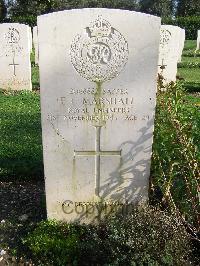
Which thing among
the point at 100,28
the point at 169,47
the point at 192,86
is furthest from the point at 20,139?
the point at 192,86

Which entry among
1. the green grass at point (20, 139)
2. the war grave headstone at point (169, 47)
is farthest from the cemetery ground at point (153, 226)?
the war grave headstone at point (169, 47)

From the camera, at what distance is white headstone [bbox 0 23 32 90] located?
1075 cm

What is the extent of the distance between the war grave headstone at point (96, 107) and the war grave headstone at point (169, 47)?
7.34m

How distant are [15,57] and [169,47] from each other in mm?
4281

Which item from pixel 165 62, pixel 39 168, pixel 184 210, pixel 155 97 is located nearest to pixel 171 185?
pixel 184 210

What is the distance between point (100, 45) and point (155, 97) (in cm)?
64

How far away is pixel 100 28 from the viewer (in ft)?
10.3

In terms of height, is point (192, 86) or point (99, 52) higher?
point (99, 52)

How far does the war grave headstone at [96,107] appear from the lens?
3.13 metres

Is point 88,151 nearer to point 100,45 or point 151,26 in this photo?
point 100,45

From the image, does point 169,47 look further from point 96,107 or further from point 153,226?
point 153,226

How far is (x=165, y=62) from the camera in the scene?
1088 cm

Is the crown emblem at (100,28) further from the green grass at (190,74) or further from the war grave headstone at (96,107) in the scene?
the green grass at (190,74)

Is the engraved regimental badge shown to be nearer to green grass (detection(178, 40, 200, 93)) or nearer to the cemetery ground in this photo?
the cemetery ground
